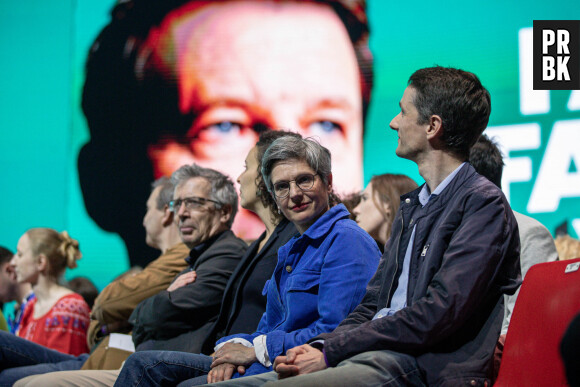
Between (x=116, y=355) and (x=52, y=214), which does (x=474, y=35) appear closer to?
(x=116, y=355)

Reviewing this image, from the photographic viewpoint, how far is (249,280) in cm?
284

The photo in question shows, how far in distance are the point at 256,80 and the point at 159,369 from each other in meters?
3.30

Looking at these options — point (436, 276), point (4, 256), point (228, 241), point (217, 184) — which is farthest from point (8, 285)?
point (436, 276)

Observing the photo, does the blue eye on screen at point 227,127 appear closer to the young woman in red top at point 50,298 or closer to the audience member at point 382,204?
Answer: the young woman in red top at point 50,298

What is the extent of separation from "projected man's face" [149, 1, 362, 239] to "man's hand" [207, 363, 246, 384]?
2932 millimetres

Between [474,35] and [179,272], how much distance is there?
271cm

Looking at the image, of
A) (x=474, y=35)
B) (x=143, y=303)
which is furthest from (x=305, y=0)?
(x=143, y=303)

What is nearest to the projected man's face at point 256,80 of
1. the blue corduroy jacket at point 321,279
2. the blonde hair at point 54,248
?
the blonde hair at point 54,248

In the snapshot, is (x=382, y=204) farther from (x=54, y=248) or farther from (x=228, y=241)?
(x=54, y=248)

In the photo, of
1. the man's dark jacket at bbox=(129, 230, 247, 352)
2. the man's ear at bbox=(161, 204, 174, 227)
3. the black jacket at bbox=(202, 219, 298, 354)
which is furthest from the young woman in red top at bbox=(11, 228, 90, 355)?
the black jacket at bbox=(202, 219, 298, 354)

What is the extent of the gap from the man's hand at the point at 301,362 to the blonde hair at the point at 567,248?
2.33m

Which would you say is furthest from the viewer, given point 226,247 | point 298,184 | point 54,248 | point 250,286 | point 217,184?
point 54,248

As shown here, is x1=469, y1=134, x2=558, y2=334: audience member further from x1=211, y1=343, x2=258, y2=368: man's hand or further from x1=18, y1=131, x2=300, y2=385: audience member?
x1=211, y1=343, x2=258, y2=368: man's hand

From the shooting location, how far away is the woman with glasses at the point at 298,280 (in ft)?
7.34
